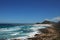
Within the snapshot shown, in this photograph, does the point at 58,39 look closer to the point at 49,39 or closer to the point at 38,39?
the point at 49,39

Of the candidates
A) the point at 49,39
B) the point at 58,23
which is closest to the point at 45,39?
the point at 49,39

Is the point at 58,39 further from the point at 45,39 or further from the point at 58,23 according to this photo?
the point at 58,23

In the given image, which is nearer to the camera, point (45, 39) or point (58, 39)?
point (58, 39)

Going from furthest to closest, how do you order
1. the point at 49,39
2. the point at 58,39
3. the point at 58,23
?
the point at 58,23, the point at 49,39, the point at 58,39

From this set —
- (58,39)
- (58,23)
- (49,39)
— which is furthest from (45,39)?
(58,23)

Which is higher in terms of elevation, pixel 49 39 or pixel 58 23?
pixel 58 23

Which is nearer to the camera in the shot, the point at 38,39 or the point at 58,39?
the point at 58,39

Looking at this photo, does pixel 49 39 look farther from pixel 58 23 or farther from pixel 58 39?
pixel 58 23

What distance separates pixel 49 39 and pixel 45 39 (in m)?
0.24

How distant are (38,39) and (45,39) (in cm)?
44

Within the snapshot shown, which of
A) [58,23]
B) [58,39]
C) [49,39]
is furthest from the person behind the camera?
[58,23]

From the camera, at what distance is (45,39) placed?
8.77m

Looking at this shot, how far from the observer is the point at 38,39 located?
351 inches

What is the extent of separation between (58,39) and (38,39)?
1337 millimetres
